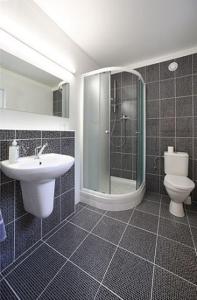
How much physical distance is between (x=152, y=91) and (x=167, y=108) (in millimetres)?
395

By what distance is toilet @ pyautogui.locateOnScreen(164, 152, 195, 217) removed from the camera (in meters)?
1.71

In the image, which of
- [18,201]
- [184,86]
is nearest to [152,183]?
[184,86]

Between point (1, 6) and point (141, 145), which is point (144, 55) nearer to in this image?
point (141, 145)

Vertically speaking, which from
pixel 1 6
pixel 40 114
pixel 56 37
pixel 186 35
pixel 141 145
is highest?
pixel 186 35

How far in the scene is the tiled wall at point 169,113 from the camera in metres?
2.16

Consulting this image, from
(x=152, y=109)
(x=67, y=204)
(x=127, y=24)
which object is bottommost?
(x=67, y=204)

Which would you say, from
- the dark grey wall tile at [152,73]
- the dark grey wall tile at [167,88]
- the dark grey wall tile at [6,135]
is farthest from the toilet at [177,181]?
the dark grey wall tile at [6,135]

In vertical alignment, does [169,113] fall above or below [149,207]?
above

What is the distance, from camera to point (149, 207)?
Result: 2.03m

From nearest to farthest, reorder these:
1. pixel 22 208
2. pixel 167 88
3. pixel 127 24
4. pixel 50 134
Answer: pixel 22 208 → pixel 50 134 → pixel 127 24 → pixel 167 88

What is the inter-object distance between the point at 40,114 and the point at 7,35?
25.7 inches

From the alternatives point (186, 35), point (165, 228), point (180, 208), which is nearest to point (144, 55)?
point (186, 35)

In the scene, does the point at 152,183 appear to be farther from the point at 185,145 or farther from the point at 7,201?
the point at 7,201

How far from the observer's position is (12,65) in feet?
4.02
